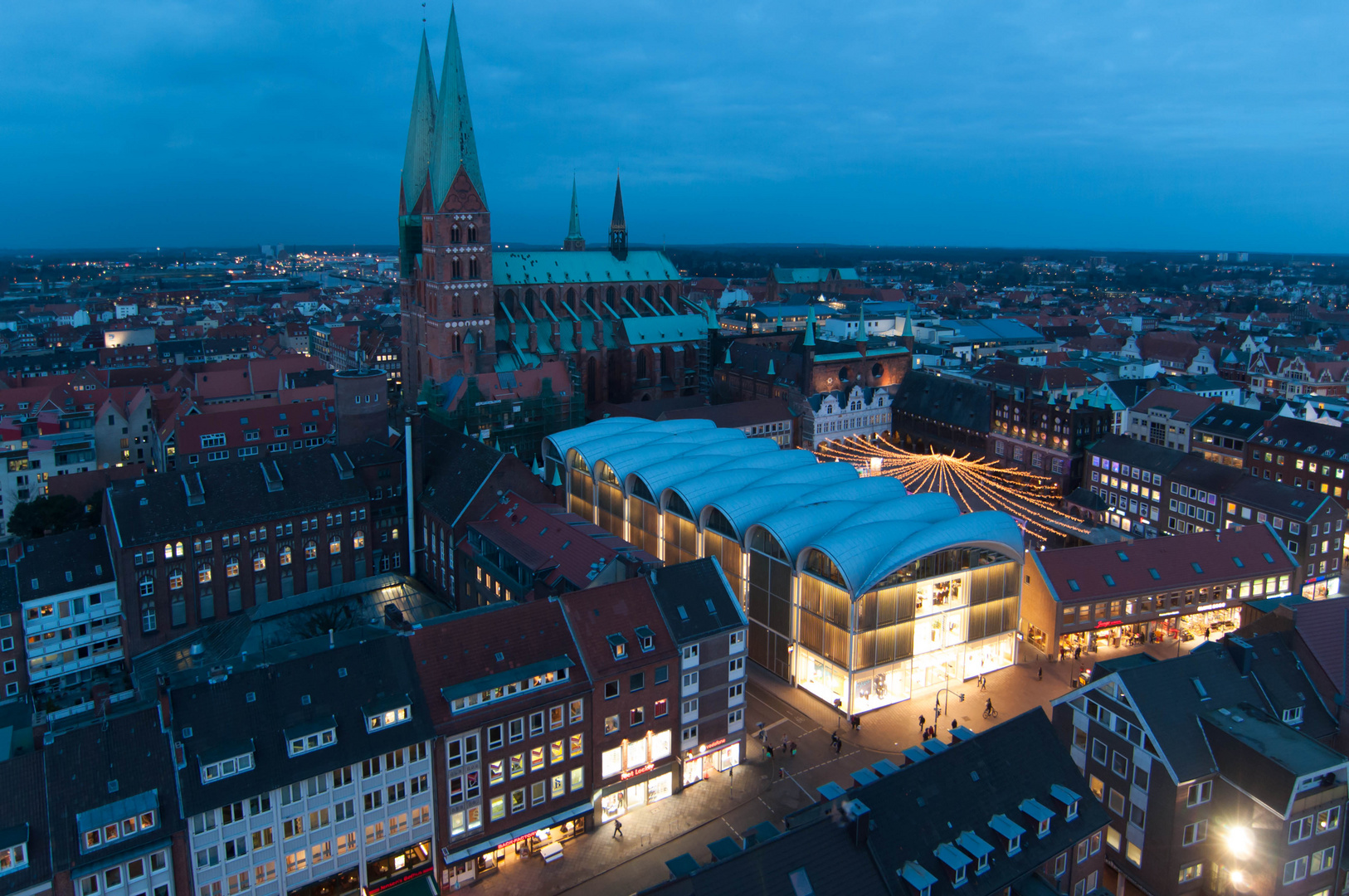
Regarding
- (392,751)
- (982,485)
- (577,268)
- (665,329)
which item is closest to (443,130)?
(577,268)

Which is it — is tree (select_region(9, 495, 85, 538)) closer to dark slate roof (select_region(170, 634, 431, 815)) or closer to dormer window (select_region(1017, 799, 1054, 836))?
dark slate roof (select_region(170, 634, 431, 815))

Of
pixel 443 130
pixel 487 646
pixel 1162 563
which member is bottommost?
pixel 1162 563

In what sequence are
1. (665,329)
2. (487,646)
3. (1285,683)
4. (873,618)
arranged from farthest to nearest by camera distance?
1. (665,329)
2. (873,618)
3. (1285,683)
4. (487,646)

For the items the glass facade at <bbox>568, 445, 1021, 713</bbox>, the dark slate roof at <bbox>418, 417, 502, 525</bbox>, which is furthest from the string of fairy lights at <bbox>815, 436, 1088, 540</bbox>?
the dark slate roof at <bbox>418, 417, 502, 525</bbox>

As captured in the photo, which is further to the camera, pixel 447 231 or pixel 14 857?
pixel 447 231

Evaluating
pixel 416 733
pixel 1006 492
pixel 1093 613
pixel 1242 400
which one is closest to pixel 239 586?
pixel 416 733

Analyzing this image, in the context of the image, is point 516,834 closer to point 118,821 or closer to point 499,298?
point 118,821
